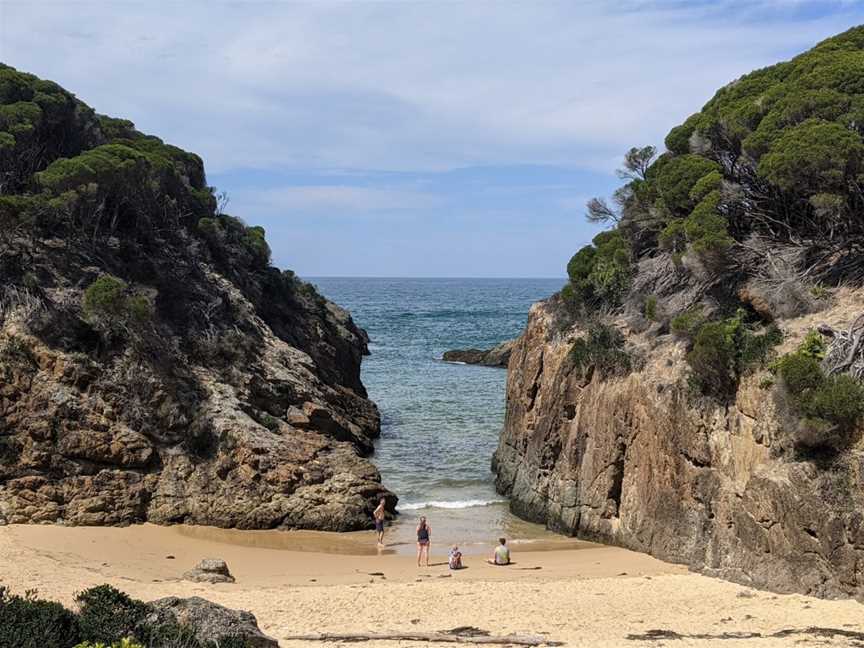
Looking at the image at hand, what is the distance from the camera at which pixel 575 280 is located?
29250mm

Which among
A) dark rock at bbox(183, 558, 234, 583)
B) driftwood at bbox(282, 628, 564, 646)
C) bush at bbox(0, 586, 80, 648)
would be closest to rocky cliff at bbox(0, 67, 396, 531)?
dark rock at bbox(183, 558, 234, 583)

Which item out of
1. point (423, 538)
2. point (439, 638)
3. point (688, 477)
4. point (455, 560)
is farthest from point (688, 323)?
point (439, 638)

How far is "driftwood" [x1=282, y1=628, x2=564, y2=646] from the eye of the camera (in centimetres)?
1438

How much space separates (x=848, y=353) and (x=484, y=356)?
50071 millimetres

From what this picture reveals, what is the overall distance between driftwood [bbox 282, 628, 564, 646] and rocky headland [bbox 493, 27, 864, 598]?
5746mm

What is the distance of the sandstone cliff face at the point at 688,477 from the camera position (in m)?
16.9

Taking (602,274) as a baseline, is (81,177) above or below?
above

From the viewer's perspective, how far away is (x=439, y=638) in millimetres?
14602

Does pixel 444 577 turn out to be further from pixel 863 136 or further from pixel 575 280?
pixel 863 136

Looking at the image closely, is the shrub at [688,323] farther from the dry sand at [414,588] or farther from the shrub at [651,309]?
the dry sand at [414,588]

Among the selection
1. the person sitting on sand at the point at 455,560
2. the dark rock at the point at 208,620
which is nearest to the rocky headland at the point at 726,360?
the person sitting on sand at the point at 455,560

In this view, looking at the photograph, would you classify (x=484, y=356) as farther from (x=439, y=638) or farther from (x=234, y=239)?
(x=439, y=638)

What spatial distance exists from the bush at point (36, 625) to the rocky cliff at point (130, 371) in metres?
11.9

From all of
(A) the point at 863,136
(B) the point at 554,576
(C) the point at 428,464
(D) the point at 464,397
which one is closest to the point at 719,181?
(A) the point at 863,136
